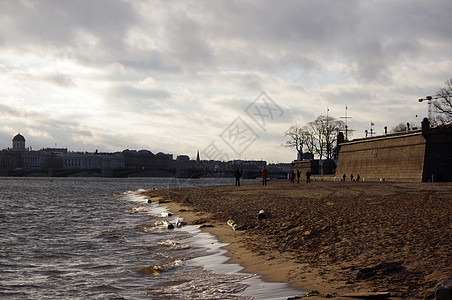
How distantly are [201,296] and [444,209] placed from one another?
1091cm

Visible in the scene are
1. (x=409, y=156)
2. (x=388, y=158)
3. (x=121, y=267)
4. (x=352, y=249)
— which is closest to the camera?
(x=352, y=249)

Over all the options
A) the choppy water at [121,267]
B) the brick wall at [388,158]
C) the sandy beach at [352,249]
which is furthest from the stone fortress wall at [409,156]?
the choppy water at [121,267]

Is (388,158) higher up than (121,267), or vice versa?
(388,158)

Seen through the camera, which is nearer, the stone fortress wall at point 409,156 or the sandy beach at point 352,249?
the sandy beach at point 352,249

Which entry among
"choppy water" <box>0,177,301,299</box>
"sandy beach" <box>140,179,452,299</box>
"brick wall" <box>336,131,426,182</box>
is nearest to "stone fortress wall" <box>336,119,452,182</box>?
"brick wall" <box>336,131,426,182</box>

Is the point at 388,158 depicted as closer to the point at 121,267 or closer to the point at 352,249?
the point at 352,249

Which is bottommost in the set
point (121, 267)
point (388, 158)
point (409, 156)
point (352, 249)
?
point (121, 267)

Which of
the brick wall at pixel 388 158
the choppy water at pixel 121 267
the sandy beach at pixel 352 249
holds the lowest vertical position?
the choppy water at pixel 121 267

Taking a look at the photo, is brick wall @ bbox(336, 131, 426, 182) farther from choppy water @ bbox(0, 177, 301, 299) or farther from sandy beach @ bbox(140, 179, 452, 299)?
choppy water @ bbox(0, 177, 301, 299)

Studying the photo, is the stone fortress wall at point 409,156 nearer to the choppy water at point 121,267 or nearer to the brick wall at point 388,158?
the brick wall at point 388,158

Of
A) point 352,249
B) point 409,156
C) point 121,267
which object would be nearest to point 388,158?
point 409,156

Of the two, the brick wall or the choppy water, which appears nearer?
the choppy water

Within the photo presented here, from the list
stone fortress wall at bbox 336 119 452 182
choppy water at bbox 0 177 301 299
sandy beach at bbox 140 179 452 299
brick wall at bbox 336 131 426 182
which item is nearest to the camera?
sandy beach at bbox 140 179 452 299

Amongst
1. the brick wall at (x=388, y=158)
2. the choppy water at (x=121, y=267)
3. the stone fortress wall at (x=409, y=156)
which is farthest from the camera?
the brick wall at (x=388, y=158)
